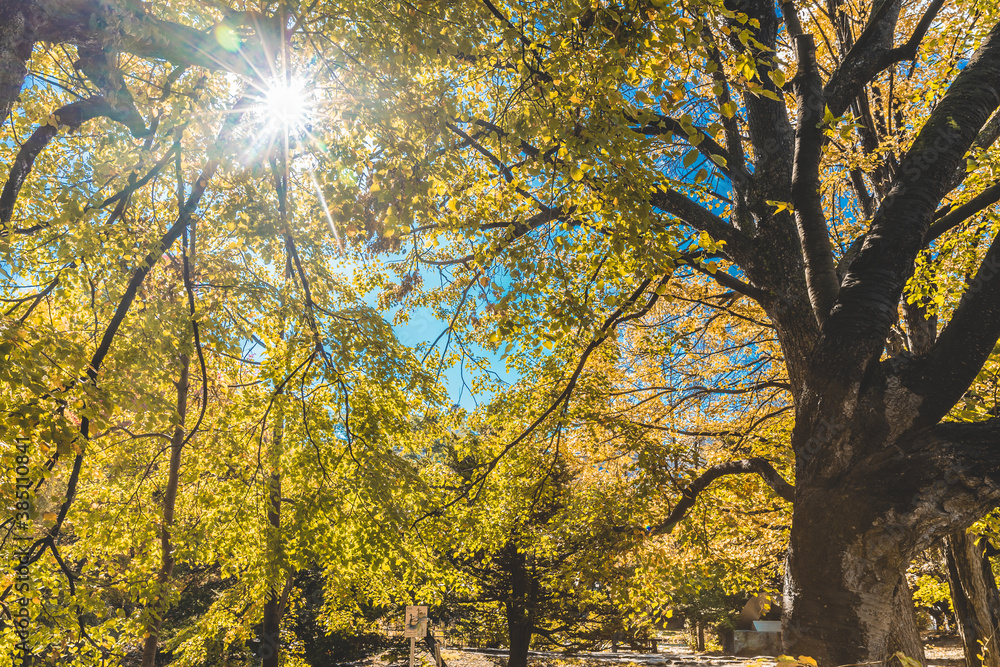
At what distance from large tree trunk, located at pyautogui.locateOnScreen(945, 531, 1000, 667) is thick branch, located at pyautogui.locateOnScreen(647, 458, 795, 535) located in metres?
4.05

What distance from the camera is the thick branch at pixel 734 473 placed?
14.1 ft

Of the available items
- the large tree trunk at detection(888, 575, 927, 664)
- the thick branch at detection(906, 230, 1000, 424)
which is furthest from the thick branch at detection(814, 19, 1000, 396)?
the large tree trunk at detection(888, 575, 927, 664)

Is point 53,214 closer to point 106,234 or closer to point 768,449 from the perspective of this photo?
point 106,234

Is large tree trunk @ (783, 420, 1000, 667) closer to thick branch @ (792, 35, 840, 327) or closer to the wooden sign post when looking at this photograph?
thick branch @ (792, 35, 840, 327)

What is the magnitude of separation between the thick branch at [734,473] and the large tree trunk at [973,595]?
405 centimetres

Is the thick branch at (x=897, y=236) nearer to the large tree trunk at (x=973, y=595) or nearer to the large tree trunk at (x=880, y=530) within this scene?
the large tree trunk at (x=880, y=530)


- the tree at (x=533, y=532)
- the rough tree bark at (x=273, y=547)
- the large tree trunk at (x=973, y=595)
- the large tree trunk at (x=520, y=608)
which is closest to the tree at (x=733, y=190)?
the tree at (x=533, y=532)

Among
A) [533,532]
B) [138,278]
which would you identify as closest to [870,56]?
[138,278]

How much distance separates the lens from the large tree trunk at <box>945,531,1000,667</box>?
6.56 metres

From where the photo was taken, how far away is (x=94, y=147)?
654 centimetres

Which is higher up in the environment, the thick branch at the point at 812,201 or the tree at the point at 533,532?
the thick branch at the point at 812,201

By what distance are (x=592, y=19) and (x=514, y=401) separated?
5138mm

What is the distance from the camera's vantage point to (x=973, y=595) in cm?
669

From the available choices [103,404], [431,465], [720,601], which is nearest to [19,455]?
[103,404]
